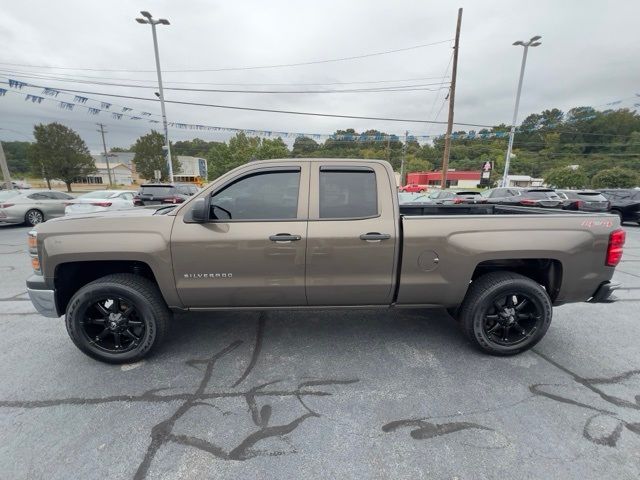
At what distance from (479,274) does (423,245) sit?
848 millimetres

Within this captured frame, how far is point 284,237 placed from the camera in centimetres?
268

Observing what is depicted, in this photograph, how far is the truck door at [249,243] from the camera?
2.68 metres

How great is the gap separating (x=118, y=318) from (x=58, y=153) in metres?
43.2

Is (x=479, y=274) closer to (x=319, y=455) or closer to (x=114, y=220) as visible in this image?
(x=319, y=455)

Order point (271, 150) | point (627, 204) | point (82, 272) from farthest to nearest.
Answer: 1. point (271, 150)
2. point (627, 204)
3. point (82, 272)

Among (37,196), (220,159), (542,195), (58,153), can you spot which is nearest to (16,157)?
(220,159)

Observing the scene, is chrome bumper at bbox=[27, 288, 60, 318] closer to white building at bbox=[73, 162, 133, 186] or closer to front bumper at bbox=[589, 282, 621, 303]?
front bumper at bbox=[589, 282, 621, 303]

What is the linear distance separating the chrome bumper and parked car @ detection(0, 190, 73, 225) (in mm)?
11829

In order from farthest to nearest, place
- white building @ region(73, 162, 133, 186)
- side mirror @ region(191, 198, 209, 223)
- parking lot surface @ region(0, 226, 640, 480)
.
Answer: white building @ region(73, 162, 133, 186)
side mirror @ region(191, 198, 209, 223)
parking lot surface @ region(0, 226, 640, 480)

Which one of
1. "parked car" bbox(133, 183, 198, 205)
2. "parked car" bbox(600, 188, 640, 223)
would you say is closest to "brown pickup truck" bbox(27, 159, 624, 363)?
"parked car" bbox(133, 183, 198, 205)

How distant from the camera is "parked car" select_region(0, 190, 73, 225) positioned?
10.9 meters

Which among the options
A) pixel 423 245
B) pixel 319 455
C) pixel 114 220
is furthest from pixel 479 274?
pixel 114 220

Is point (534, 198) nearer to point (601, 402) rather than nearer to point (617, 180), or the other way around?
point (601, 402)

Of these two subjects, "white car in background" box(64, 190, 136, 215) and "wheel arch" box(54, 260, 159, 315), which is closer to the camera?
"wheel arch" box(54, 260, 159, 315)
